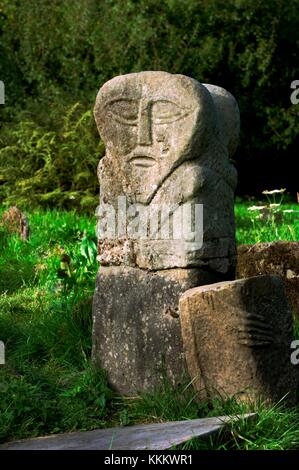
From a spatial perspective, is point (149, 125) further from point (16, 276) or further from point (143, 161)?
point (16, 276)

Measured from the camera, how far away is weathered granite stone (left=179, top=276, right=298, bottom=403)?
5.09 m

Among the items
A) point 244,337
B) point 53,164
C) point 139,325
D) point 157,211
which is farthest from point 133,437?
point 53,164

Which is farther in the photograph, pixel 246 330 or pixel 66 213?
pixel 66 213

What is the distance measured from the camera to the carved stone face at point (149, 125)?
542 cm

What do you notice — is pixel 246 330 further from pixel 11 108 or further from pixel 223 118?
pixel 11 108

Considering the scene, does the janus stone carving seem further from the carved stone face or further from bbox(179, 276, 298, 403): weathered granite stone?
bbox(179, 276, 298, 403): weathered granite stone

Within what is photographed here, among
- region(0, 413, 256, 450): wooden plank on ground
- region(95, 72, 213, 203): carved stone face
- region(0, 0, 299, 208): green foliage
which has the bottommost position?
region(0, 413, 256, 450): wooden plank on ground

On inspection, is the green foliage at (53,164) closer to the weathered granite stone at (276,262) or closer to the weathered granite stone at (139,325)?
the weathered granite stone at (276,262)

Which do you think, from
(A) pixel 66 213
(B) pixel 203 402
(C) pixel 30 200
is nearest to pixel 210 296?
(B) pixel 203 402

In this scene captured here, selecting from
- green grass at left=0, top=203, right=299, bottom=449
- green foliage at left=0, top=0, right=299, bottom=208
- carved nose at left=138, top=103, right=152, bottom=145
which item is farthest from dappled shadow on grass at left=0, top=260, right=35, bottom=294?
green foliage at left=0, top=0, right=299, bottom=208

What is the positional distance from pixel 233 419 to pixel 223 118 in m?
1.79

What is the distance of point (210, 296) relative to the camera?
5.14m

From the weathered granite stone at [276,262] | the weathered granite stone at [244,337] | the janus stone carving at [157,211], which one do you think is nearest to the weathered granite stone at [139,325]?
the janus stone carving at [157,211]

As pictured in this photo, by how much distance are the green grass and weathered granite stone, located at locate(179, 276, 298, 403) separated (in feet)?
0.39
